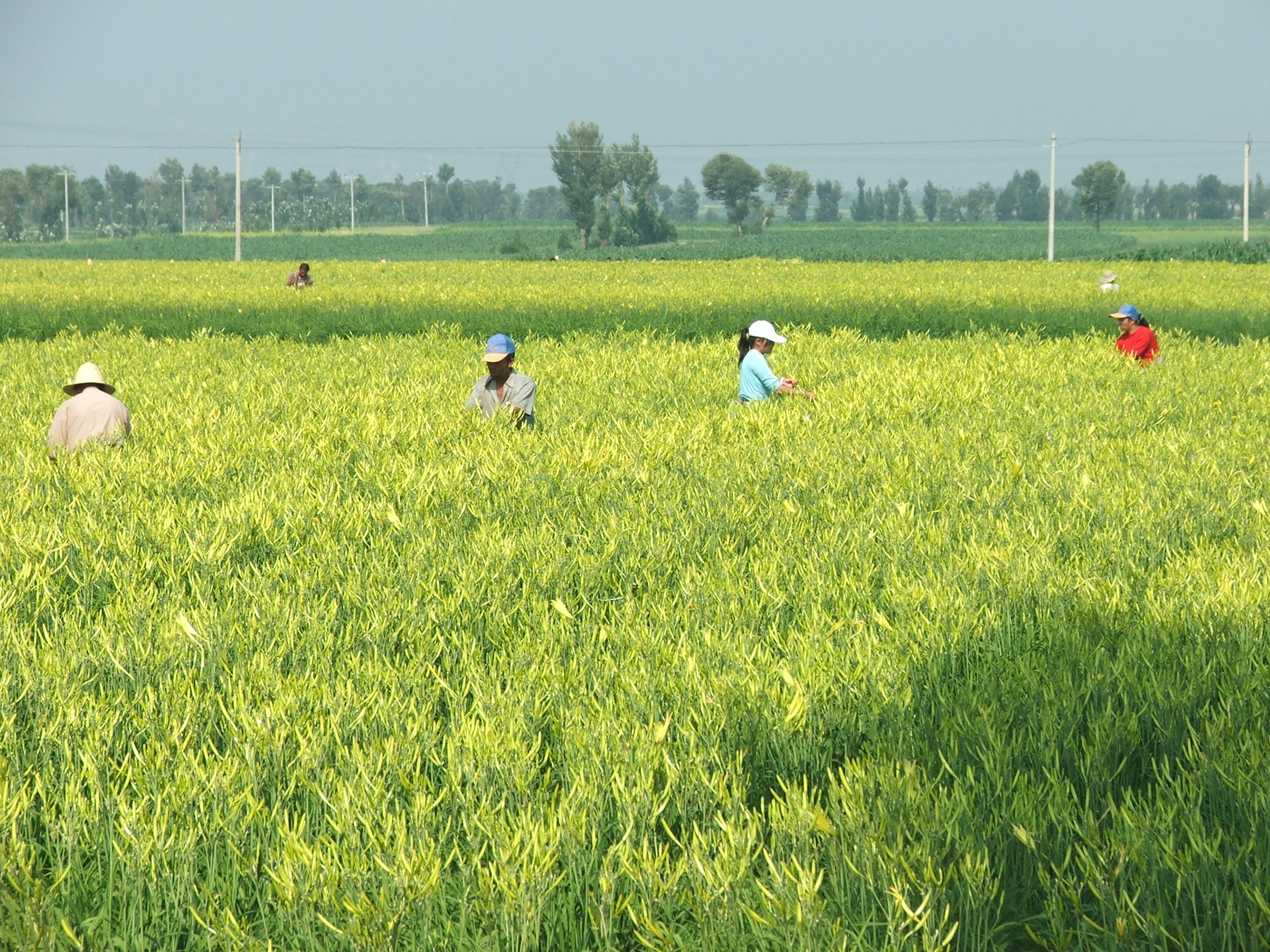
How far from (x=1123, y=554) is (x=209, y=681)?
3.86m

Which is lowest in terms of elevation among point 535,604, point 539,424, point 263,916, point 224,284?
point 263,916

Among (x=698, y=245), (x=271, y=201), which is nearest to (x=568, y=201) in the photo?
(x=698, y=245)

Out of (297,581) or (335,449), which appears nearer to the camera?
(297,581)

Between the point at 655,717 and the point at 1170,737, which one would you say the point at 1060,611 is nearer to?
the point at 1170,737

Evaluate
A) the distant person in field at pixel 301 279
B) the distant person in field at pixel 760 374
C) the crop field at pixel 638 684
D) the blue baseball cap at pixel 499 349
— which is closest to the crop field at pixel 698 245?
the distant person in field at pixel 301 279

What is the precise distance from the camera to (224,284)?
96.2ft

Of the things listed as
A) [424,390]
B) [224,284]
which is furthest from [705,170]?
[424,390]

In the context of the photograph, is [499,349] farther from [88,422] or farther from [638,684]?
[638,684]

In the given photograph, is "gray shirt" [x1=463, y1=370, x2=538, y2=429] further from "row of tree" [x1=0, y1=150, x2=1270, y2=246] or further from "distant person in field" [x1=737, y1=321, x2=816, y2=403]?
"row of tree" [x1=0, y1=150, x2=1270, y2=246]

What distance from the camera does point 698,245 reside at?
294 feet

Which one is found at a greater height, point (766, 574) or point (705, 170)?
point (705, 170)

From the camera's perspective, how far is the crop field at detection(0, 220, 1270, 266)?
6525 centimetres

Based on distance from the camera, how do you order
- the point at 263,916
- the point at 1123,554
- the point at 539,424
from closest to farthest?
1. the point at 263,916
2. the point at 1123,554
3. the point at 539,424

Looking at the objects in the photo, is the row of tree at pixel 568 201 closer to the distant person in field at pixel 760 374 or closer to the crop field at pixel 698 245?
the crop field at pixel 698 245
